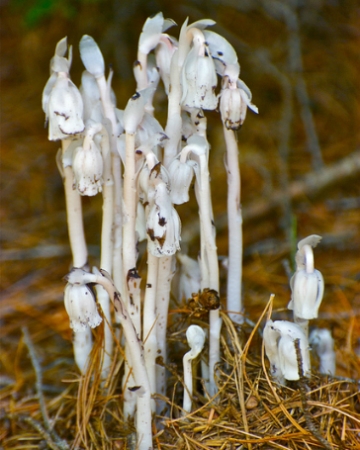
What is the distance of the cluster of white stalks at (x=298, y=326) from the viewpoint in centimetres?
134

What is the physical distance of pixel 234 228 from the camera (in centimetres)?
156

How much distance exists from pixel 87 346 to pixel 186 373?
39cm

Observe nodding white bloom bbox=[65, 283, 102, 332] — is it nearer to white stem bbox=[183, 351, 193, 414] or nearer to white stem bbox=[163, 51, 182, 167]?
white stem bbox=[183, 351, 193, 414]

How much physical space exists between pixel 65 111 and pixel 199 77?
1.18 ft

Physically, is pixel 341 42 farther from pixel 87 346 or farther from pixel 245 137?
pixel 87 346

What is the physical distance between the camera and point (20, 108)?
11.5 feet

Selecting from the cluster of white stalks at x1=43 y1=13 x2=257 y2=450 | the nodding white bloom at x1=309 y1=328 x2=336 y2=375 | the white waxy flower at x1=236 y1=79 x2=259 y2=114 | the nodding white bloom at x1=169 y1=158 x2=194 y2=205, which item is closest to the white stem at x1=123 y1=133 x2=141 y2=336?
the cluster of white stalks at x1=43 y1=13 x2=257 y2=450

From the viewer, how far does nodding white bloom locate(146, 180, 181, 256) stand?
1259 mm

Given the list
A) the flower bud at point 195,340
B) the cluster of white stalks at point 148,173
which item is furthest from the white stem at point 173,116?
the flower bud at point 195,340

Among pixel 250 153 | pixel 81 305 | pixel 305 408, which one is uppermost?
pixel 250 153

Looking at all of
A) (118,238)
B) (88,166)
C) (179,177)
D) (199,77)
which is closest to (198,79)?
(199,77)

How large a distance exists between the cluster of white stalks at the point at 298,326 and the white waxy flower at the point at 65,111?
0.68 m

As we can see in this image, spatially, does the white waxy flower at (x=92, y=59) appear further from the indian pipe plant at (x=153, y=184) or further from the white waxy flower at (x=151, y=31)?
the white waxy flower at (x=151, y=31)

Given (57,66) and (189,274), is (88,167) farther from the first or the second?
(189,274)
